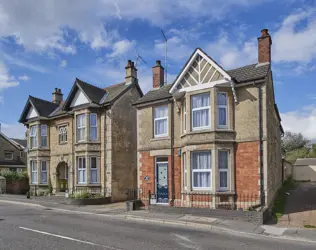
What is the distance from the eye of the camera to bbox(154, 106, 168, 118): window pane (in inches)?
715

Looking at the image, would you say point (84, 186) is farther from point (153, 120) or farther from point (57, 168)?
point (153, 120)

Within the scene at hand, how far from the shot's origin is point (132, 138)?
2331 cm

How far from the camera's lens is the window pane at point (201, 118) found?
52.0 ft

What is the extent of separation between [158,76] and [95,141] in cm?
655

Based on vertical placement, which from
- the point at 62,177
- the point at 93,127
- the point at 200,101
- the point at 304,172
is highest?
the point at 200,101

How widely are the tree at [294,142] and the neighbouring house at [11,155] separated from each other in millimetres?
61868

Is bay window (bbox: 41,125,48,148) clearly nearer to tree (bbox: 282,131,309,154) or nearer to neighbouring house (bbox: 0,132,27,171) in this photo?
neighbouring house (bbox: 0,132,27,171)

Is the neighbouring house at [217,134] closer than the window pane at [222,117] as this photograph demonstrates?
Yes

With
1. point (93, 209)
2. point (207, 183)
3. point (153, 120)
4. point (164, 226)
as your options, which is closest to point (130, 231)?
point (164, 226)

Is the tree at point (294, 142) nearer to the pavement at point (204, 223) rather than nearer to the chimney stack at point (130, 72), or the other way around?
the chimney stack at point (130, 72)

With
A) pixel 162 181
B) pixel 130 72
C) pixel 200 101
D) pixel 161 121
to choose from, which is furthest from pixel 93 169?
pixel 200 101

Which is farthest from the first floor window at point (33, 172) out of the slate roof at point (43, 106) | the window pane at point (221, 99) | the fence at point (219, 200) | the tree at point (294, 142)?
the tree at point (294, 142)

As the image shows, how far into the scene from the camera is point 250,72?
50.9 ft

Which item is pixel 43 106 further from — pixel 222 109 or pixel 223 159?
pixel 223 159
